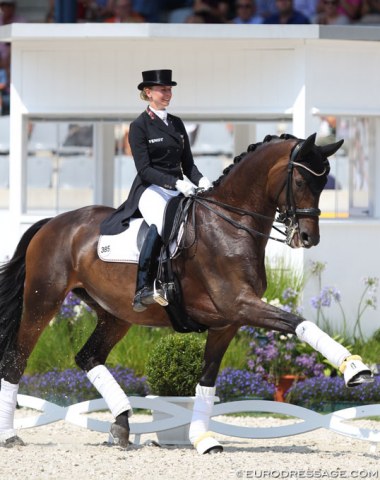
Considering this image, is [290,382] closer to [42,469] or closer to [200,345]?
[200,345]

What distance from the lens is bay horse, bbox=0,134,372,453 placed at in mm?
7824

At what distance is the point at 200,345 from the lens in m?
9.90

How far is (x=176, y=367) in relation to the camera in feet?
31.6

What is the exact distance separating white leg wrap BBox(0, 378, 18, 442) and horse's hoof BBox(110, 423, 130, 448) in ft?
2.64

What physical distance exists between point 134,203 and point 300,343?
3.66 m

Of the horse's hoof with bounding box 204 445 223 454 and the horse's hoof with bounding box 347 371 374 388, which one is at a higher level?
the horse's hoof with bounding box 347 371 374 388

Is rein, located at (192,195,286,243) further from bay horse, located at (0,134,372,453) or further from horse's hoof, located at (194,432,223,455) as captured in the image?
horse's hoof, located at (194,432,223,455)

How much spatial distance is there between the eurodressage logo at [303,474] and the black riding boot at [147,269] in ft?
4.94

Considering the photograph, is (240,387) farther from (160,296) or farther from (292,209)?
(292,209)

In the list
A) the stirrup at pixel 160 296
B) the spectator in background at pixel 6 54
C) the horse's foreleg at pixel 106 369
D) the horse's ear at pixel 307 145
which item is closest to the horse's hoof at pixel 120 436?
the horse's foreleg at pixel 106 369

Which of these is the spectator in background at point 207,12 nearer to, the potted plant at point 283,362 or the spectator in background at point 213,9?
the spectator in background at point 213,9

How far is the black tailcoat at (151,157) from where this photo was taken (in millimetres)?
8445

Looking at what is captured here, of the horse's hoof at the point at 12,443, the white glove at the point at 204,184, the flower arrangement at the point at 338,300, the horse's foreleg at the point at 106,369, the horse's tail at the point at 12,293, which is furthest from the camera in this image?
the flower arrangement at the point at 338,300

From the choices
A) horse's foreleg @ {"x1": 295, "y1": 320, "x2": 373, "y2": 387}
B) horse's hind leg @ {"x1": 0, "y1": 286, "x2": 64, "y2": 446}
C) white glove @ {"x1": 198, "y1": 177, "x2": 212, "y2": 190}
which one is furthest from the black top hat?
horse's foreleg @ {"x1": 295, "y1": 320, "x2": 373, "y2": 387}
